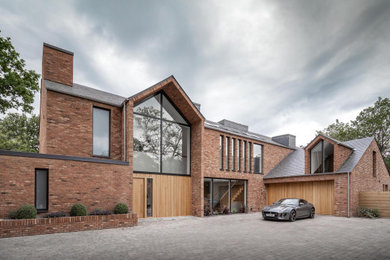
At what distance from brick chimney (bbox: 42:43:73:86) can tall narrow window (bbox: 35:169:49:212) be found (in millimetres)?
5649

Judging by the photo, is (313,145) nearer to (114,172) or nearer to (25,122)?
(114,172)

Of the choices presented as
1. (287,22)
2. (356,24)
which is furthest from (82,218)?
(356,24)

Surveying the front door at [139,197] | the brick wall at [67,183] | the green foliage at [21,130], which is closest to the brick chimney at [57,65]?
the brick wall at [67,183]

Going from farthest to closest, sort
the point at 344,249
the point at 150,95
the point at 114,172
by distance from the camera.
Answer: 1. the point at 150,95
2. the point at 114,172
3. the point at 344,249

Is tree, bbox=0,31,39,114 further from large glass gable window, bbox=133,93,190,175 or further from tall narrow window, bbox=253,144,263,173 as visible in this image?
tall narrow window, bbox=253,144,263,173

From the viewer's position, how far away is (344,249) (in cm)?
664

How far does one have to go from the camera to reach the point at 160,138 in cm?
1401

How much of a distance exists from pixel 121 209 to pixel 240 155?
1027 cm

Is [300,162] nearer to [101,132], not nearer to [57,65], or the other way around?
[101,132]

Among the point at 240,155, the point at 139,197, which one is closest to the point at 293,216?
the point at 240,155

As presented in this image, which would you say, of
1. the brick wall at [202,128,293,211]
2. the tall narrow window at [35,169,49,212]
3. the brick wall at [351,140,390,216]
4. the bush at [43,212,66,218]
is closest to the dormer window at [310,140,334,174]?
the brick wall at [351,140,390,216]

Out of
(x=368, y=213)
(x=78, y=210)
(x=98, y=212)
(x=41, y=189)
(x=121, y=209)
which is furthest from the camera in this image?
(x=368, y=213)

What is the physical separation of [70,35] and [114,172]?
23.1 ft

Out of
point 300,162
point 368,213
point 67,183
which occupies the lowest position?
point 368,213
